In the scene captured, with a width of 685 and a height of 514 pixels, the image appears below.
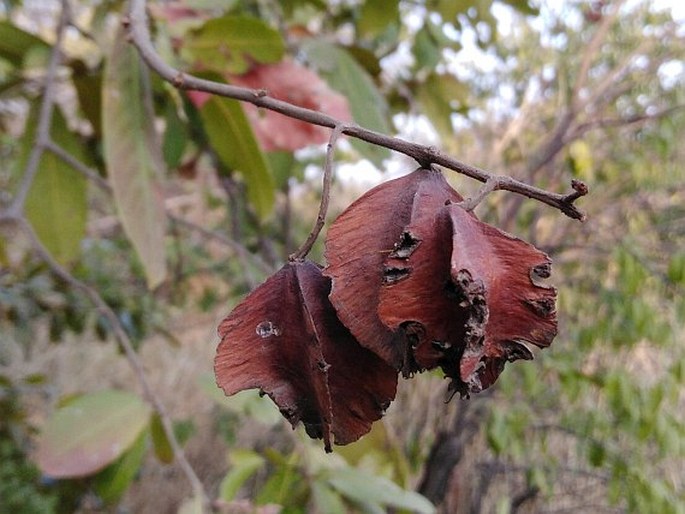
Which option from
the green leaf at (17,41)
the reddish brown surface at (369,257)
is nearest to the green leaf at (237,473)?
the green leaf at (17,41)

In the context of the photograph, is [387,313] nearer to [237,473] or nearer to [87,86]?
[237,473]

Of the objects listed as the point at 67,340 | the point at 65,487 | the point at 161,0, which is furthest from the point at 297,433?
the point at 67,340

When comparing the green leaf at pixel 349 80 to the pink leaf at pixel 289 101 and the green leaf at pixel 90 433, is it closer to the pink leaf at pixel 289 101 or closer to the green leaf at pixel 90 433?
the pink leaf at pixel 289 101

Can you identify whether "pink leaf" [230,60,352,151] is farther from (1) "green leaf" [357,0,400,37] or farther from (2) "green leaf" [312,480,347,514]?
(2) "green leaf" [312,480,347,514]

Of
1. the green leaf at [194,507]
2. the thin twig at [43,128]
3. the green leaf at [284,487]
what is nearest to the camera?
the green leaf at [194,507]

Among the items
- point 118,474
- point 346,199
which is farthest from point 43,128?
point 346,199

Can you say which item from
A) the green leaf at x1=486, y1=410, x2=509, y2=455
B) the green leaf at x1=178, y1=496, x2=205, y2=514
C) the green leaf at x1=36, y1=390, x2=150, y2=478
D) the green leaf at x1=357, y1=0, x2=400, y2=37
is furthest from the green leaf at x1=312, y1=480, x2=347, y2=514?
the green leaf at x1=486, y1=410, x2=509, y2=455
